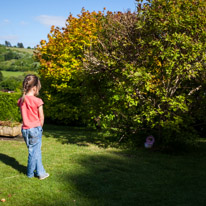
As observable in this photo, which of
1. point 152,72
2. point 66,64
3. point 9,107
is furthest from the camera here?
point 9,107

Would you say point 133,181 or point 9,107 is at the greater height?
point 9,107

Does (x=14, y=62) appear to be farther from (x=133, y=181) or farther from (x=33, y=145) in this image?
(x=133, y=181)

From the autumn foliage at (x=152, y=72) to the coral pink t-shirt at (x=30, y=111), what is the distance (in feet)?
10.4

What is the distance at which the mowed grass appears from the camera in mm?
3910

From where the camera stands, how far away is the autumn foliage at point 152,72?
271 inches

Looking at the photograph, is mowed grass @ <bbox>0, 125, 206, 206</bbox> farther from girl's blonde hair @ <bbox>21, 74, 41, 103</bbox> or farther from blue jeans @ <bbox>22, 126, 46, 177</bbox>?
girl's blonde hair @ <bbox>21, 74, 41, 103</bbox>

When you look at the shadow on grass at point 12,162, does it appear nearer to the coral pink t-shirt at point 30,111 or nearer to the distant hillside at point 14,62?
the coral pink t-shirt at point 30,111

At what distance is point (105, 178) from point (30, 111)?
5.87 ft

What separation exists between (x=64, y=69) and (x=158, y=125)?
21.1 feet

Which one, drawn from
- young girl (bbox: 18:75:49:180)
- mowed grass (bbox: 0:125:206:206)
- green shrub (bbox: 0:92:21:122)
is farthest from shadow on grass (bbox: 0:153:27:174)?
green shrub (bbox: 0:92:21:122)

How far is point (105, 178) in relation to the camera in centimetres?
Answer: 489

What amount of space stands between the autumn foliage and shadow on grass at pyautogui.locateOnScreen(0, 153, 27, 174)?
125 inches

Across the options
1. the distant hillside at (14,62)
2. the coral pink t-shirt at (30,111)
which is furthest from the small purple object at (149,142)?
the distant hillside at (14,62)

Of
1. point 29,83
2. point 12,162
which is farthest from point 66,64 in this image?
point 29,83
